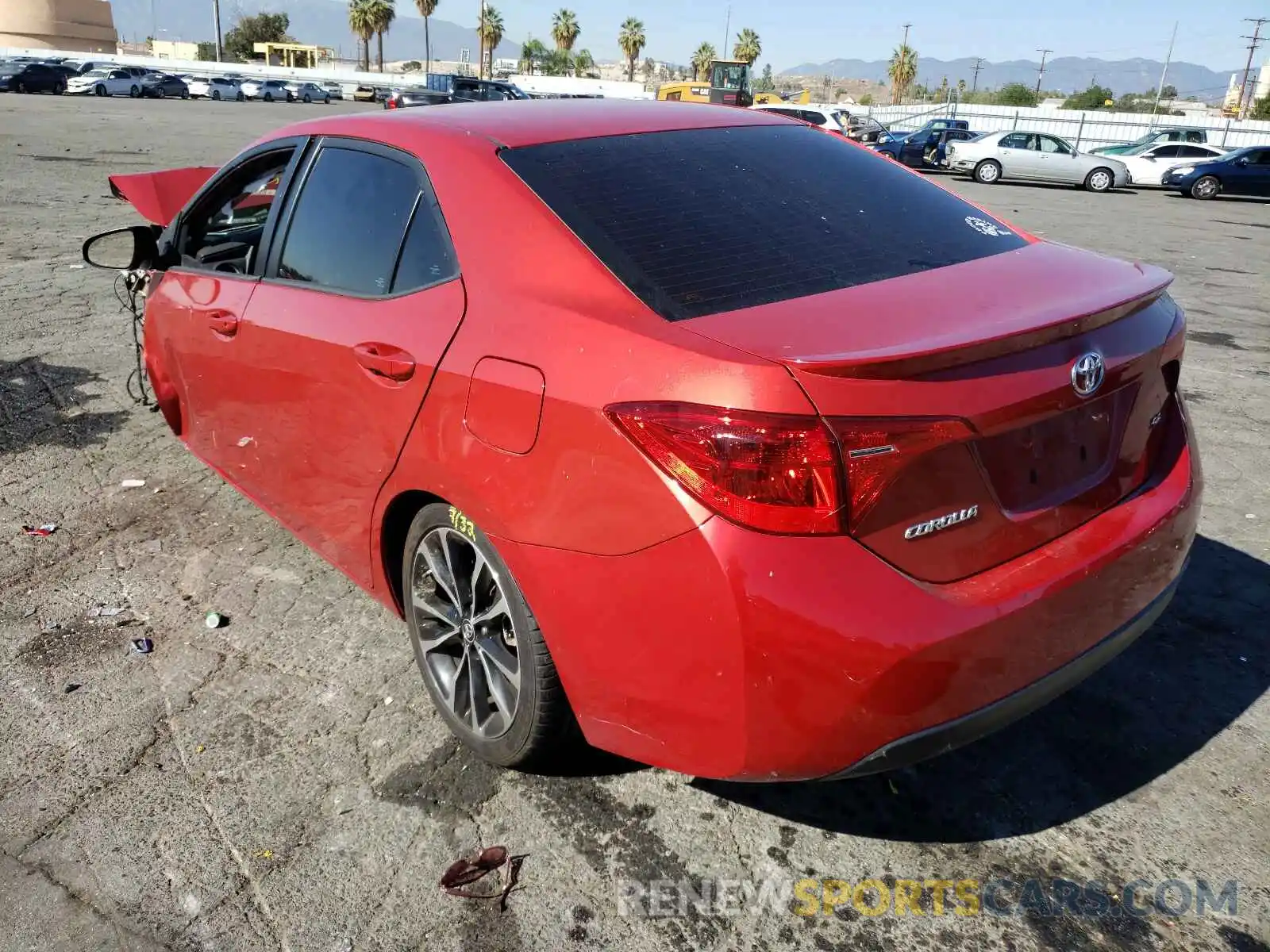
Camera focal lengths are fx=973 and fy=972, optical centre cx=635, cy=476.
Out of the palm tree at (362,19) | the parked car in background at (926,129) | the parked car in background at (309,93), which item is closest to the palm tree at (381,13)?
the palm tree at (362,19)

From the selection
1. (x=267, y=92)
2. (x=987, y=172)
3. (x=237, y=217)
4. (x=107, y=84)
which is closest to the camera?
(x=237, y=217)

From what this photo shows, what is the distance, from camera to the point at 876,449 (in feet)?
6.22

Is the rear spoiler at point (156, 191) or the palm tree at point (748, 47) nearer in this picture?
the rear spoiler at point (156, 191)

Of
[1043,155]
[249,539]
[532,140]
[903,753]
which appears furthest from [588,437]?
[1043,155]

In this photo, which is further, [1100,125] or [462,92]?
[1100,125]

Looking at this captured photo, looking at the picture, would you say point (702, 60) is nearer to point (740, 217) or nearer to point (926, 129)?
point (926, 129)

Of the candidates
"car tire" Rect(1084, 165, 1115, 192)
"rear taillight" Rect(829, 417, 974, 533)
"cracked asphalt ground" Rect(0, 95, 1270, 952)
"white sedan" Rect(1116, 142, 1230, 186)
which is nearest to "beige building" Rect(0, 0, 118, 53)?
"car tire" Rect(1084, 165, 1115, 192)

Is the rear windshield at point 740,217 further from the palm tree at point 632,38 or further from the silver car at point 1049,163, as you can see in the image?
the palm tree at point 632,38

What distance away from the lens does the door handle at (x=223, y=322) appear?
3438 mm

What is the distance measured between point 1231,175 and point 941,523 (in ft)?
91.0

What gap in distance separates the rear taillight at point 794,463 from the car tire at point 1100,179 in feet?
88.6

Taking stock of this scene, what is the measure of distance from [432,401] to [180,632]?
65.1 inches

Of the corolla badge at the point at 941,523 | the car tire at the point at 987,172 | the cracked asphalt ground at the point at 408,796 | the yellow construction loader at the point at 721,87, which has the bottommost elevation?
the cracked asphalt ground at the point at 408,796

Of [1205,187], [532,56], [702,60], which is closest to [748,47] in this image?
[702,60]
